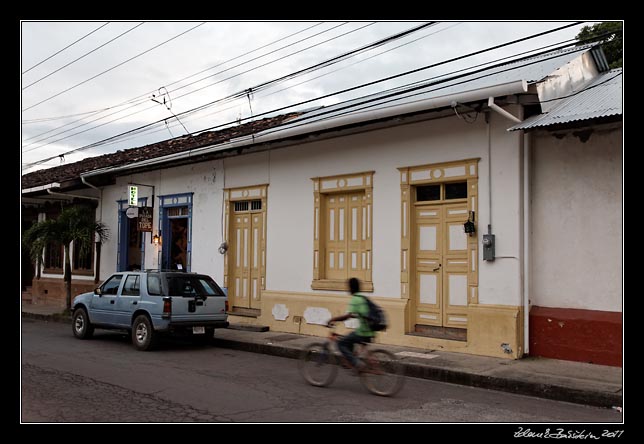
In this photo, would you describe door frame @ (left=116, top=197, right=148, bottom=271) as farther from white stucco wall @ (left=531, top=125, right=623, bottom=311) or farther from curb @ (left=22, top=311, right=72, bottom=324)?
white stucco wall @ (left=531, top=125, right=623, bottom=311)

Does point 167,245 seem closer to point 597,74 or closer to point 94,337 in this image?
point 94,337

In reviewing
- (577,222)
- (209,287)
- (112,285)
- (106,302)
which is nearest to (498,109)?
(577,222)

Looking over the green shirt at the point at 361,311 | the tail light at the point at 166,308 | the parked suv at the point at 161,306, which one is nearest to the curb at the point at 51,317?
the parked suv at the point at 161,306

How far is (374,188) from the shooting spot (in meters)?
12.5

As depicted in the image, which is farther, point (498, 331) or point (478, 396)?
point (498, 331)

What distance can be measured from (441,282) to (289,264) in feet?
13.1

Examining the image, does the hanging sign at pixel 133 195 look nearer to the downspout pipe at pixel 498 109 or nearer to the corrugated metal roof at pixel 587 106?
the downspout pipe at pixel 498 109

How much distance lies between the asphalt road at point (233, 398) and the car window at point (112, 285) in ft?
7.87

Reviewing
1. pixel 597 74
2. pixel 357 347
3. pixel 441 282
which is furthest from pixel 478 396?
pixel 597 74

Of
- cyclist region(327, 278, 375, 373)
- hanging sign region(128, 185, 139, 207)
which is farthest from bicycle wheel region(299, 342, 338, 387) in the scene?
hanging sign region(128, 185, 139, 207)

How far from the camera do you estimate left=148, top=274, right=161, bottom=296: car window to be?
12.1 metres

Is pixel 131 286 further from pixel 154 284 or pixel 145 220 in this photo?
pixel 145 220

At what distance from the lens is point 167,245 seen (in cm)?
1798

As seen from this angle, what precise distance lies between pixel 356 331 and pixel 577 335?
12.5 feet
